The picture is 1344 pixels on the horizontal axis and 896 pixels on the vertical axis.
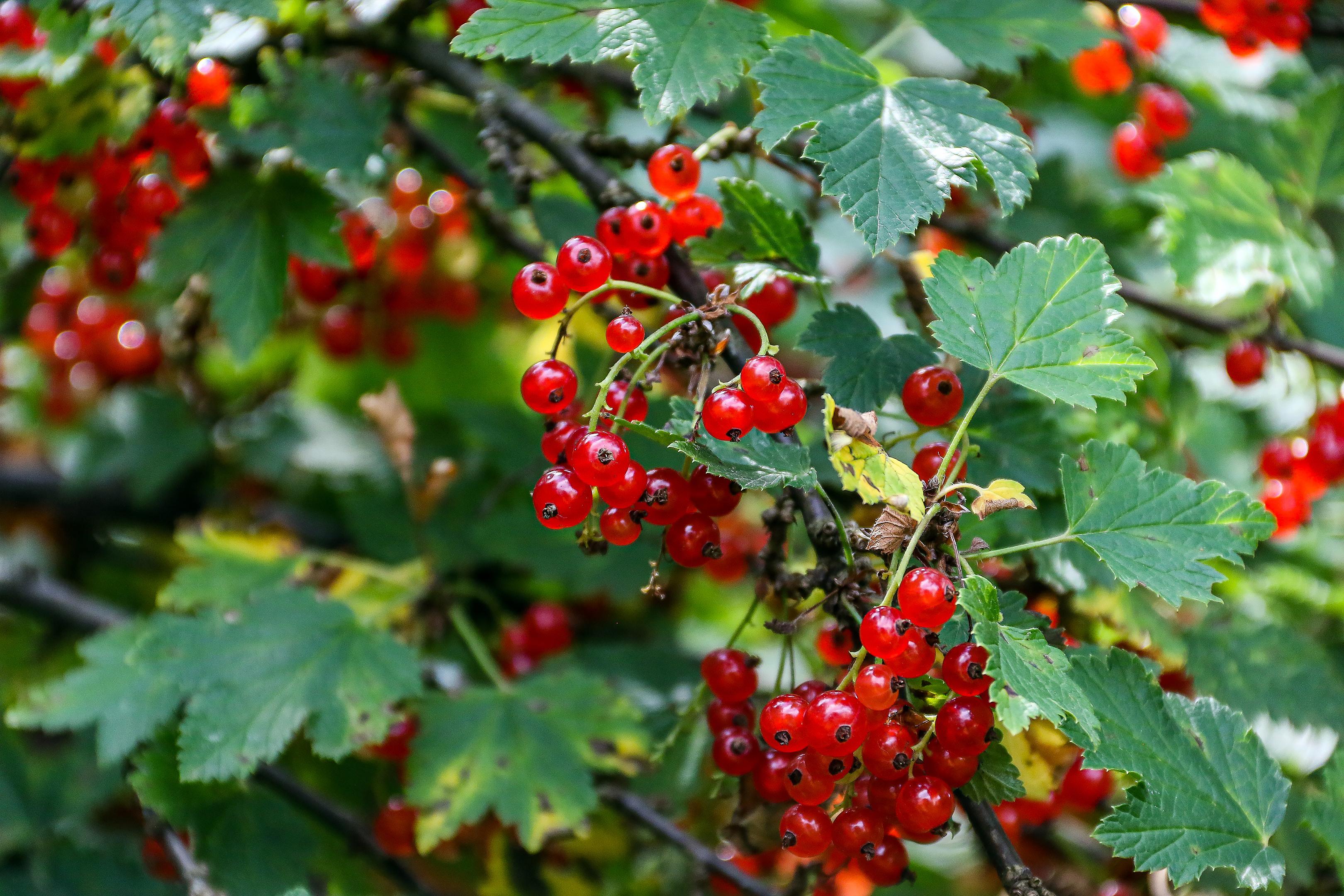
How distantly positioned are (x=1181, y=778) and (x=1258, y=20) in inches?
52.0

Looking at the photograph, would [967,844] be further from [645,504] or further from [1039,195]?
[645,504]

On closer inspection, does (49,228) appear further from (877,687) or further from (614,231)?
(877,687)

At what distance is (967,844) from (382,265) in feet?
6.49

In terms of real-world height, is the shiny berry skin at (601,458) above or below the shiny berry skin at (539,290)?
below

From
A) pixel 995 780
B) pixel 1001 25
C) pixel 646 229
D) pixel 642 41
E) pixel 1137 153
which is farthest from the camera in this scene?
pixel 1137 153

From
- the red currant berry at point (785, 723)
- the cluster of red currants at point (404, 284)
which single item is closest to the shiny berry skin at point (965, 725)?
the red currant berry at point (785, 723)

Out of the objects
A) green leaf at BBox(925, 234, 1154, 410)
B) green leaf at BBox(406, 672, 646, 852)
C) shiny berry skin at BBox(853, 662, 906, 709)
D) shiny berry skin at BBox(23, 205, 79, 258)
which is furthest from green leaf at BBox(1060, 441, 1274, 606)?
shiny berry skin at BBox(23, 205, 79, 258)

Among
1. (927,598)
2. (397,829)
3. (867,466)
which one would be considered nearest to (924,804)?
(927,598)

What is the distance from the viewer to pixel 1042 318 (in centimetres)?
111

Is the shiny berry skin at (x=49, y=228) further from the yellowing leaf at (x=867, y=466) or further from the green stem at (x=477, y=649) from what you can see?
the yellowing leaf at (x=867, y=466)

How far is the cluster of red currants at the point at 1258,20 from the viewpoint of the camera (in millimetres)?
1693

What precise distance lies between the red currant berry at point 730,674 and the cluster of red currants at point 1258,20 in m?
1.43

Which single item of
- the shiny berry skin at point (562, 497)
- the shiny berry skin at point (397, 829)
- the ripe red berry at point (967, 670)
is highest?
the shiny berry skin at point (562, 497)

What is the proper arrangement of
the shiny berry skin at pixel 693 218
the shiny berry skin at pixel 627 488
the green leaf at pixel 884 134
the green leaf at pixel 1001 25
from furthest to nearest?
the green leaf at pixel 1001 25, the shiny berry skin at pixel 693 218, the green leaf at pixel 884 134, the shiny berry skin at pixel 627 488
